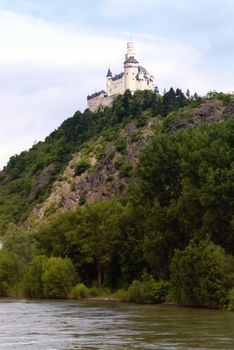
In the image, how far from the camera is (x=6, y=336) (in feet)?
137

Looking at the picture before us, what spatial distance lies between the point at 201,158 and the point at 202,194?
4331 mm

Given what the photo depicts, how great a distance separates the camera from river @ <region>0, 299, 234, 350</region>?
3672 centimetres

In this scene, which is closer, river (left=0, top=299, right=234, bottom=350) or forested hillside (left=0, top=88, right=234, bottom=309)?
river (left=0, top=299, right=234, bottom=350)

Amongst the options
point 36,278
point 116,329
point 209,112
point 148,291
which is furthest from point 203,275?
point 209,112

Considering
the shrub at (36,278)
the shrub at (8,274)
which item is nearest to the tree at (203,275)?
the shrub at (36,278)

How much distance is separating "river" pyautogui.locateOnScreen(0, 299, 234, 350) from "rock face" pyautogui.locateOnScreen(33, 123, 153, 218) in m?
118

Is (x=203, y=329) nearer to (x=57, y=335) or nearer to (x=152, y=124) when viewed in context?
(x=57, y=335)

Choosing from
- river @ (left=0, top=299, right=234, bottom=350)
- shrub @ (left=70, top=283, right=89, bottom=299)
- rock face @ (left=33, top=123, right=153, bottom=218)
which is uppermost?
rock face @ (left=33, top=123, right=153, bottom=218)

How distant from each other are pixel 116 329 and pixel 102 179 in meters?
144

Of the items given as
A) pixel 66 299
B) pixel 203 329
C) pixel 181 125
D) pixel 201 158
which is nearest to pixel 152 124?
pixel 181 125

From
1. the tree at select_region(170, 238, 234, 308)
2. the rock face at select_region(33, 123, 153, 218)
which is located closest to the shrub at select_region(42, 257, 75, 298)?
the tree at select_region(170, 238, 234, 308)

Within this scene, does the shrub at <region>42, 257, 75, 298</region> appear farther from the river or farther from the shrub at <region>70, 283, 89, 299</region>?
the river

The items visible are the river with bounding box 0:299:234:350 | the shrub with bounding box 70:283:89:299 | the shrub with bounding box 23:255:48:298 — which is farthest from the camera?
the shrub with bounding box 23:255:48:298

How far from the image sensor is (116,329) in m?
44.5
